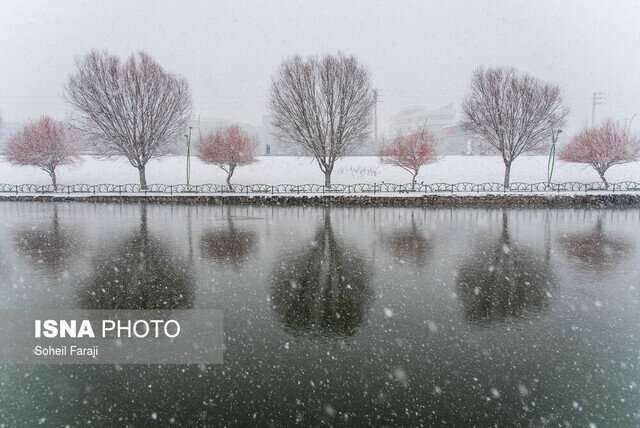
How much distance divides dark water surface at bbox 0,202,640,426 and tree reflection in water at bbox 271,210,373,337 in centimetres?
5

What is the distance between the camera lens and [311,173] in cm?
3919

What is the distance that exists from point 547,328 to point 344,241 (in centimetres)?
729

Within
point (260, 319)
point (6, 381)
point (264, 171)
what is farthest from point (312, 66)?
point (6, 381)

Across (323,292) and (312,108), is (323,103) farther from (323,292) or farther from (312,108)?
(323,292)

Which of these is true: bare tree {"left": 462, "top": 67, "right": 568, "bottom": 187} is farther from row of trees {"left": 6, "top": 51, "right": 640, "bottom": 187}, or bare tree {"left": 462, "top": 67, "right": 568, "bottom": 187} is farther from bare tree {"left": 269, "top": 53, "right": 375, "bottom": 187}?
bare tree {"left": 269, "top": 53, "right": 375, "bottom": 187}

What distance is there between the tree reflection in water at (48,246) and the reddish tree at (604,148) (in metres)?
34.2

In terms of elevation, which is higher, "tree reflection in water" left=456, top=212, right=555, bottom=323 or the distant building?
the distant building

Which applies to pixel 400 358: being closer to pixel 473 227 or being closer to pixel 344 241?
pixel 344 241

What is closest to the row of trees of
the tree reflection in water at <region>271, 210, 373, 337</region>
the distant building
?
the tree reflection in water at <region>271, 210, 373, 337</region>

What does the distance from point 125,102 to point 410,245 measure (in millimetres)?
25394

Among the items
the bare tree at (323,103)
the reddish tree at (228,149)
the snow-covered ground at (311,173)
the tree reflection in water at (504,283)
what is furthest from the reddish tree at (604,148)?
the reddish tree at (228,149)

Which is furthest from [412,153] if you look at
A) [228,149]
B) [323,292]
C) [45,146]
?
[45,146]

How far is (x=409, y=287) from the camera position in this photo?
8.39 m

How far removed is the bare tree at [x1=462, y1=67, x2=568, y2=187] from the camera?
2933 centimetres
